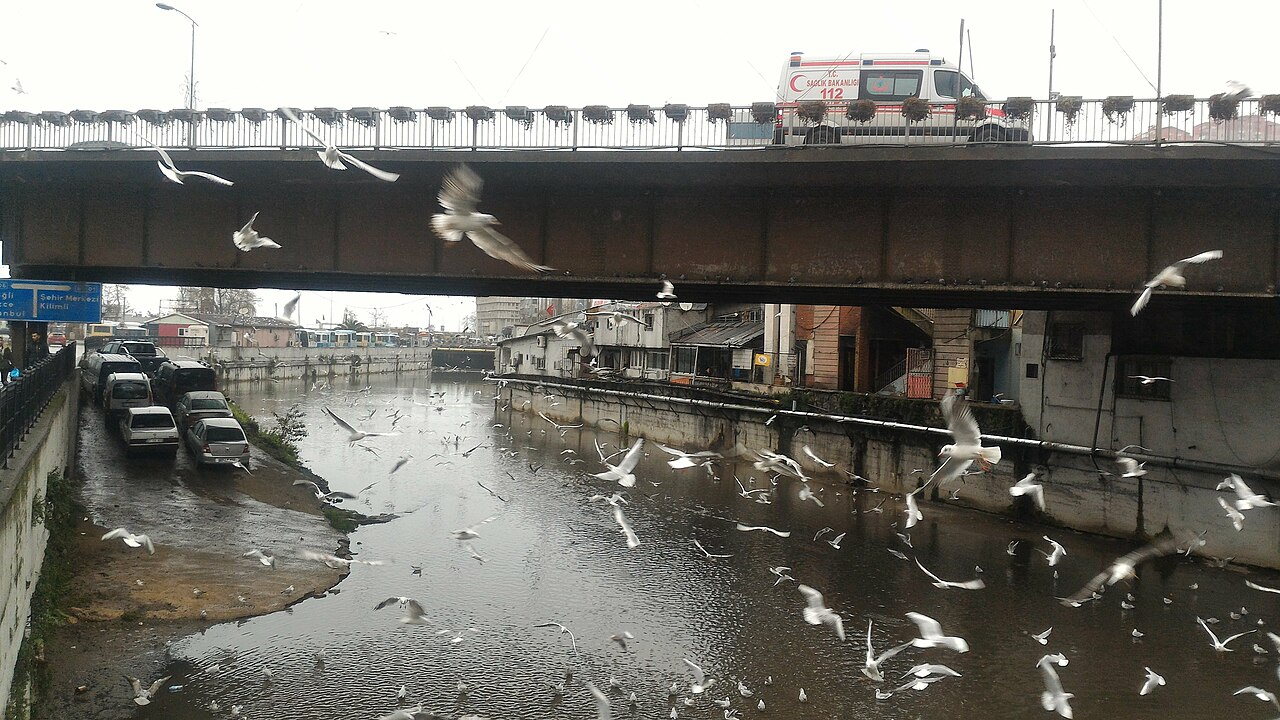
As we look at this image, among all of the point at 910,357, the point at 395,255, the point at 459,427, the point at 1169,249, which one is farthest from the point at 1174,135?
the point at 459,427

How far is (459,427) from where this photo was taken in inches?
2213

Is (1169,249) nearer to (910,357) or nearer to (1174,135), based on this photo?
(1174,135)

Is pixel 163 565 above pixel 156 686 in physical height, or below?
above

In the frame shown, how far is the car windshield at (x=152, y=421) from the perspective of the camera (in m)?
28.3

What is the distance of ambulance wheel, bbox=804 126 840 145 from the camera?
1945 cm

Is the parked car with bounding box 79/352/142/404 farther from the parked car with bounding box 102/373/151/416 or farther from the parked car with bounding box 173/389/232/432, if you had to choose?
the parked car with bounding box 173/389/232/432

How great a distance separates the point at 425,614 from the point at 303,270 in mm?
8447

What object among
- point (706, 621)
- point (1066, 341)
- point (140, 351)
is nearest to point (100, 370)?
point (140, 351)

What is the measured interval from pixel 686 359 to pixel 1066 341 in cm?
3054

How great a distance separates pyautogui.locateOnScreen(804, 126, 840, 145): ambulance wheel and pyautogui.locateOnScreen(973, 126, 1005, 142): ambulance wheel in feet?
10.2

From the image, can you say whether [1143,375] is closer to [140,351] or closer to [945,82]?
[945,82]

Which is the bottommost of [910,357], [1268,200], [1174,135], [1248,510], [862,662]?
[862,662]

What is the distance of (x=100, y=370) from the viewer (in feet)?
132

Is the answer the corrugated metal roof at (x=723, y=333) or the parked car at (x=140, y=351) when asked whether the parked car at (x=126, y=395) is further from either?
the corrugated metal roof at (x=723, y=333)
